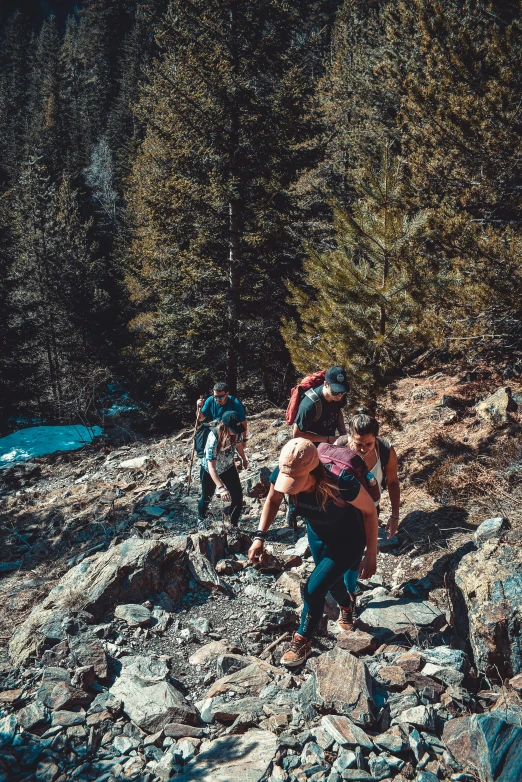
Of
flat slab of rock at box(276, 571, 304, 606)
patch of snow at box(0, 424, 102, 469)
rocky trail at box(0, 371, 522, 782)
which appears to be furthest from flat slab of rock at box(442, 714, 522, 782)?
A: patch of snow at box(0, 424, 102, 469)

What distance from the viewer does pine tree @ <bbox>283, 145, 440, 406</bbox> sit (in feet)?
22.7

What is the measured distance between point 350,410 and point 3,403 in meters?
16.7

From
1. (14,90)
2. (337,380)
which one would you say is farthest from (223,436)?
(14,90)

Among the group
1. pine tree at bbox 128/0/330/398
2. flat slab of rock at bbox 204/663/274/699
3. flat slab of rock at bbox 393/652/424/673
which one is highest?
pine tree at bbox 128/0/330/398

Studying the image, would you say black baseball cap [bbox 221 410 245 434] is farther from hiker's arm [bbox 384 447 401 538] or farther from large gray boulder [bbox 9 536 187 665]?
hiker's arm [bbox 384 447 401 538]

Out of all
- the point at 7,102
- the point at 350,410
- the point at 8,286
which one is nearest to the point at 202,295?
the point at 350,410

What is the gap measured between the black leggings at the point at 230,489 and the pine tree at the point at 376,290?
7.20 ft

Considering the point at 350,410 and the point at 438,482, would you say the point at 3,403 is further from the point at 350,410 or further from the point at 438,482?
the point at 438,482

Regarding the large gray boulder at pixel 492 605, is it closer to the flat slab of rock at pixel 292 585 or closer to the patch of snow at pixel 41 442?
the flat slab of rock at pixel 292 585

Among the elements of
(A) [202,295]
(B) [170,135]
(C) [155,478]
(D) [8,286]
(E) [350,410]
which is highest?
(B) [170,135]

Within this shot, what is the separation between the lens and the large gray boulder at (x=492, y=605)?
3.56 meters

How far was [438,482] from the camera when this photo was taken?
6750mm

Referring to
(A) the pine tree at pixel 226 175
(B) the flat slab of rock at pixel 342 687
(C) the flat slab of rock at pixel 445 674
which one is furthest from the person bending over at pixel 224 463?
(A) the pine tree at pixel 226 175

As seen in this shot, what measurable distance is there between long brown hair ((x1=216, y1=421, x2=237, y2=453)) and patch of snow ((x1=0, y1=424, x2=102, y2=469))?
9.32 metres
